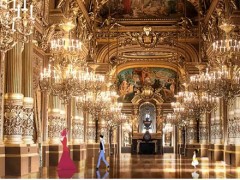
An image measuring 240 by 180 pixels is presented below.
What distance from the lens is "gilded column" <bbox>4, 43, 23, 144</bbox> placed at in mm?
16531

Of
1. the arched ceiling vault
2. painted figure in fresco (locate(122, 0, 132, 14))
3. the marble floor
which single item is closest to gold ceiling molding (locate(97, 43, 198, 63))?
the arched ceiling vault

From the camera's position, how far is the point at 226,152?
83.9 ft

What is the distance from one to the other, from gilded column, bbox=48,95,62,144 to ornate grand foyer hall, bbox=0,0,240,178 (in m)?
0.05

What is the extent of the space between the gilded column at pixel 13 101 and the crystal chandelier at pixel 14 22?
6.52m

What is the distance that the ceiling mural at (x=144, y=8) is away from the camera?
114ft

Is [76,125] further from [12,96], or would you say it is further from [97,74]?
[12,96]

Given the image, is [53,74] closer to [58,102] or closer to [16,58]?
[16,58]

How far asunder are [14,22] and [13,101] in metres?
7.28

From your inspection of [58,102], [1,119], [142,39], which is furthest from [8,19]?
[142,39]

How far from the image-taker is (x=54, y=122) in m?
23.8

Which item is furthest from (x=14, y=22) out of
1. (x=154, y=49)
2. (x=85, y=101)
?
(x=154, y=49)

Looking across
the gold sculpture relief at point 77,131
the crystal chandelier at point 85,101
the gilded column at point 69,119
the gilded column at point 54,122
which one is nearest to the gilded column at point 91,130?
the gold sculpture relief at point 77,131

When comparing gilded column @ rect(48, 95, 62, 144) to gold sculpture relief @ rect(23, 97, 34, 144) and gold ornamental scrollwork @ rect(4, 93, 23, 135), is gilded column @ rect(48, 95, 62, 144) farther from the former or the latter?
gold ornamental scrollwork @ rect(4, 93, 23, 135)

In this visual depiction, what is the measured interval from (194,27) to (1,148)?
69.3 ft
